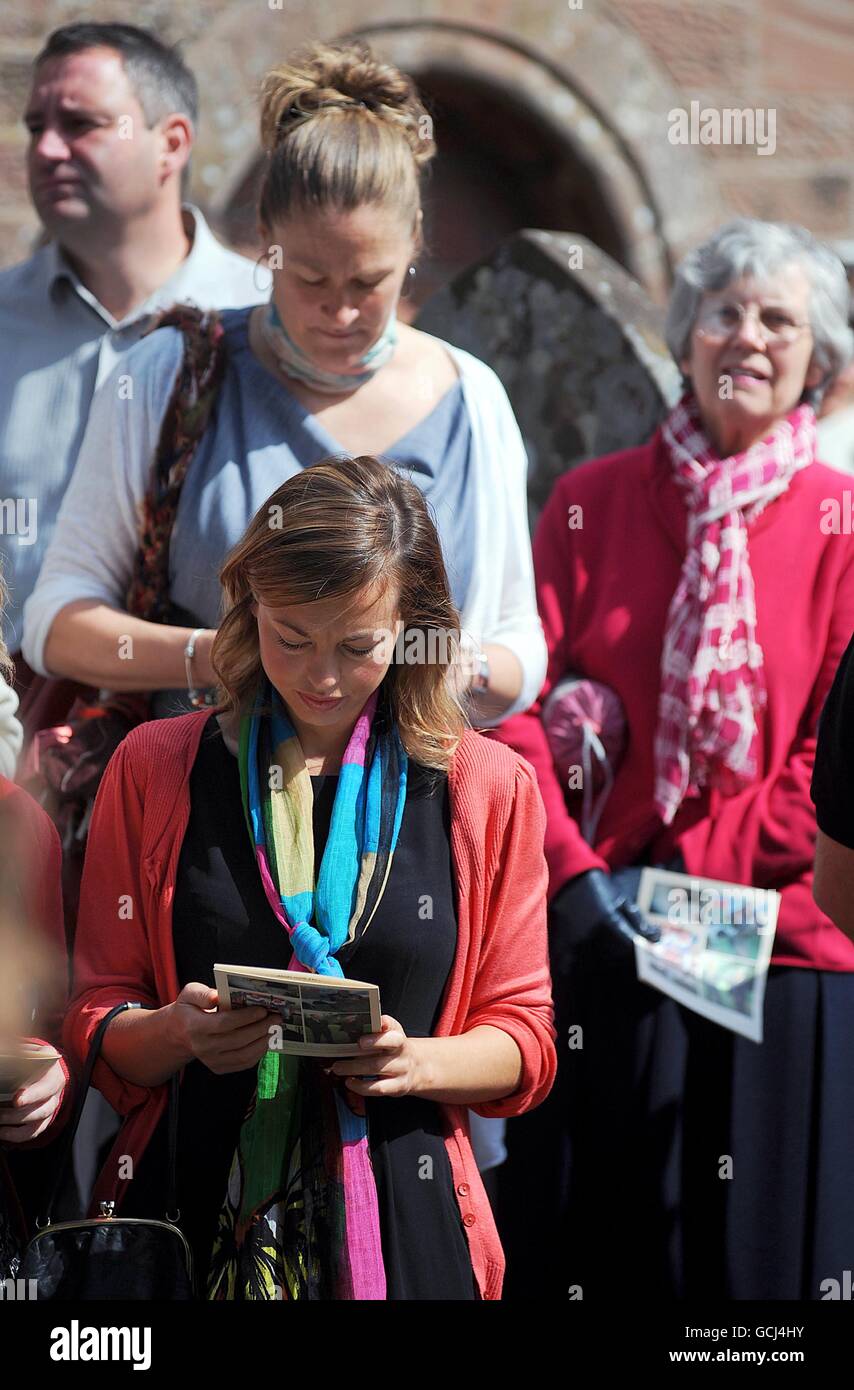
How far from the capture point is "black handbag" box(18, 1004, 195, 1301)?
2066 millimetres

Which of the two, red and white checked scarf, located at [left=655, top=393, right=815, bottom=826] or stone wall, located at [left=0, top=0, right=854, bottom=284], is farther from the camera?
stone wall, located at [left=0, top=0, right=854, bottom=284]

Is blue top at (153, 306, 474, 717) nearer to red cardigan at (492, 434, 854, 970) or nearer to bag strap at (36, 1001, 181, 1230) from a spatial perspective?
red cardigan at (492, 434, 854, 970)

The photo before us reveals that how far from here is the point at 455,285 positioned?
12.6 feet

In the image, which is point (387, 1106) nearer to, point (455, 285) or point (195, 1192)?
point (195, 1192)

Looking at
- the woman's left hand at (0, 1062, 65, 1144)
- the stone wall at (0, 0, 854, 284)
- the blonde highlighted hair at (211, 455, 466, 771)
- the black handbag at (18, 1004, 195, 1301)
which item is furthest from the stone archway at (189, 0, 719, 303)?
the black handbag at (18, 1004, 195, 1301)

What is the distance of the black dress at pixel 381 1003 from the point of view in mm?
2174

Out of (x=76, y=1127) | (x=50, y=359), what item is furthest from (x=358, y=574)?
(x=50, y=359)

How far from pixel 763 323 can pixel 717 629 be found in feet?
1.86

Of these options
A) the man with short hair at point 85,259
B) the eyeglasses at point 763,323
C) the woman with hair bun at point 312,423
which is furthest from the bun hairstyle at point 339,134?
the eyeglasses at point 763,323

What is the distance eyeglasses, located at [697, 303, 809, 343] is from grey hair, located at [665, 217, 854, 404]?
0.13 feet

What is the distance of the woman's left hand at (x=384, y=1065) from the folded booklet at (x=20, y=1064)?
0.36 metres

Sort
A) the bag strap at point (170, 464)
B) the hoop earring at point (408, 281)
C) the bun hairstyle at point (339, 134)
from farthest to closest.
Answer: the hoop earring at point (408, 281) → the bag strap at point (170, 464) → the bun hairstyle at point (339, 134)

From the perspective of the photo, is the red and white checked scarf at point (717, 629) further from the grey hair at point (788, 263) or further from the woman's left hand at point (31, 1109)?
the woman's left hand at point (31, 1109)

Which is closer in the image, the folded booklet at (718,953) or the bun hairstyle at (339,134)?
the bun hairstyle at (339,134)
